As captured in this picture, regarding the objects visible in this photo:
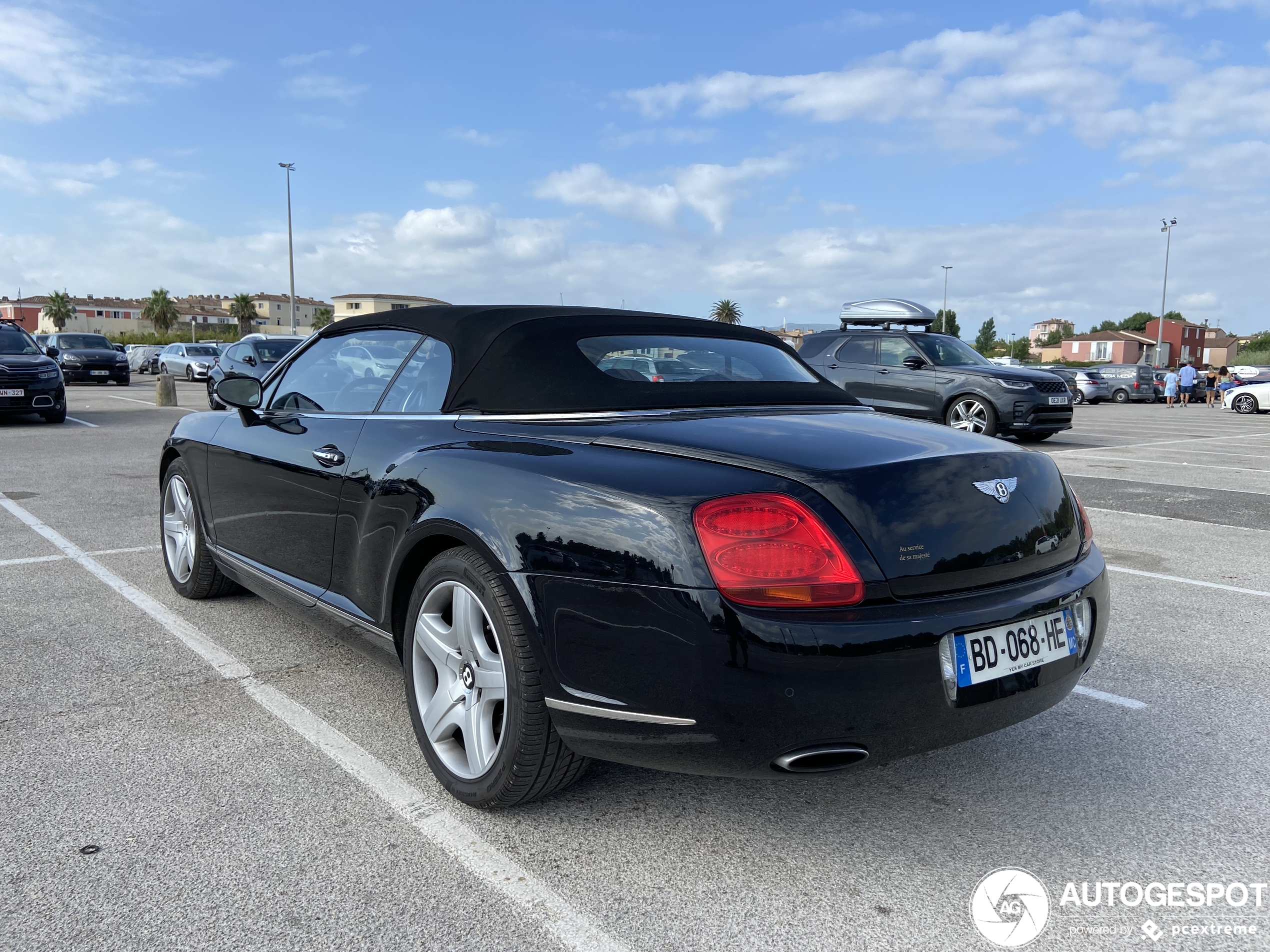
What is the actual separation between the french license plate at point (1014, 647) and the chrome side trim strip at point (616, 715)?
2.22 ft

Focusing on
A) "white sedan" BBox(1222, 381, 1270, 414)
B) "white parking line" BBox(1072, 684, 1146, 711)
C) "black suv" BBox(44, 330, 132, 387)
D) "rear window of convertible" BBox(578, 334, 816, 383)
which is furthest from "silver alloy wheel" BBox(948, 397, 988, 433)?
"black suv" BBox(44, 330, 132, 387)

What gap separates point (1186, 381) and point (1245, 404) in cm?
510

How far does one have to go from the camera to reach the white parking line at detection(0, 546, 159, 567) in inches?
219

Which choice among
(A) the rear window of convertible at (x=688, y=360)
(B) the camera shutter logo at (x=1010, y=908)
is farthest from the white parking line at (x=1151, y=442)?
(B) the camera shutter logo at (x=1010, y=908)

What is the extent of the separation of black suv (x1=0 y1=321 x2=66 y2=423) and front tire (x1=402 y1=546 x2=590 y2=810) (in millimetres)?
13590

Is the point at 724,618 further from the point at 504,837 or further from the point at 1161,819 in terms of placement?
the point at 1161,819

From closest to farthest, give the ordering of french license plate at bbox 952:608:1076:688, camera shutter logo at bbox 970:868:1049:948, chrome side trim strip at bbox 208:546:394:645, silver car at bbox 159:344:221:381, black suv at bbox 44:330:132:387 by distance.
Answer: camera shutter logo at bbox 970:868:1049:948 → french license plate at bbox 952:608:1076:688 → chrome side trim strip at bbox 208:546:394:645 → black suv at bbox 44:330:132:387 → silver car at bbox 159:344:221:381

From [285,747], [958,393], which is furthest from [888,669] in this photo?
[958,393]

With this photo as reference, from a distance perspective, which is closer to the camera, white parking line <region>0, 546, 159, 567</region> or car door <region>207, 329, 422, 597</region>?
car door <region>207, 329, 422, 597</region>

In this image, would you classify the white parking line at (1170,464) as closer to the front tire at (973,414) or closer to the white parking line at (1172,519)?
the front tire at (973,414)

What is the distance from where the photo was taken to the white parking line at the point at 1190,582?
17.7 ft

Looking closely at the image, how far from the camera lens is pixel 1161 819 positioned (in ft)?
8.91

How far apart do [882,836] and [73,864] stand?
2052mm

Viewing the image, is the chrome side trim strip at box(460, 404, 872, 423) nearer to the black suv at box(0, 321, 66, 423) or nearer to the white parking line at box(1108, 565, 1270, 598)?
the white parking line at box(1108, 565, 1270, 598)
